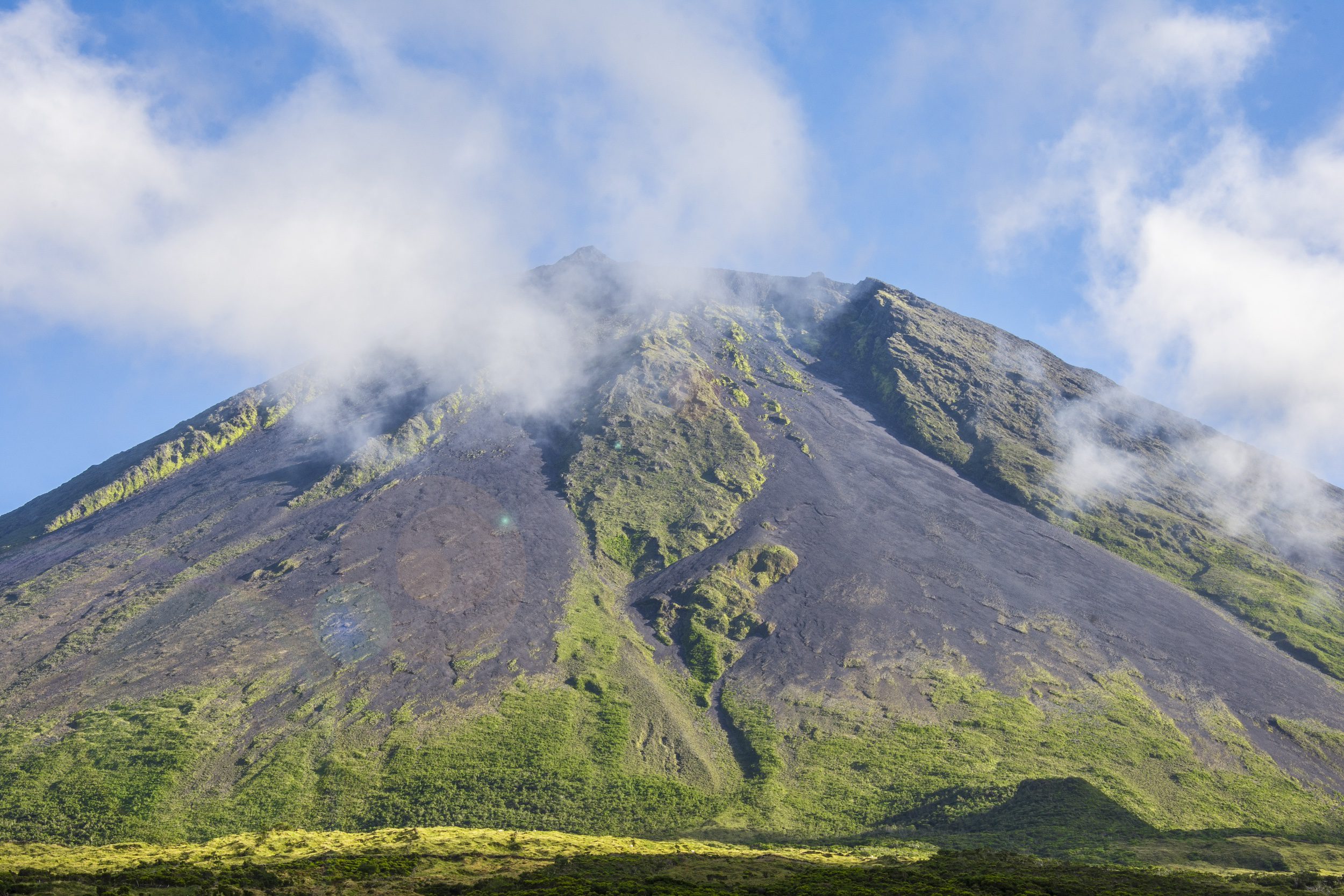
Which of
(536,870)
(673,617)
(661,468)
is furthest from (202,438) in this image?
(536,870)

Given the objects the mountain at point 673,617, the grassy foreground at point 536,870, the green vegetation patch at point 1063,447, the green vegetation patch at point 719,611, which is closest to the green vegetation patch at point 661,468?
the mountain at point 673,617

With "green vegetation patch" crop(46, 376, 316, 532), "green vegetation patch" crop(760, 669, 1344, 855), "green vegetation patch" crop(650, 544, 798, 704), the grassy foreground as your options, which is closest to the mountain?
"green vegetation patch" crop(760, 669, 1344, 855)

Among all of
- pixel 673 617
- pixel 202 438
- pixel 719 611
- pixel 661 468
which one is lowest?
pixel 719 611

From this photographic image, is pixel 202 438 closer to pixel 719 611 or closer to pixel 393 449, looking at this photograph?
pixel 393 449

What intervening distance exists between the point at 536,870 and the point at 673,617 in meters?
56.0

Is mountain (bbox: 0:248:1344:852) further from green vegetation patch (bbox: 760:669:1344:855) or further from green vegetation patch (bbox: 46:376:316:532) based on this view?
green vegetation patch (bbox: 46:376:316:532)

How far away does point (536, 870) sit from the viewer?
1640 inches

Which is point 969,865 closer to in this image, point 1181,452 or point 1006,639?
point 1006,639

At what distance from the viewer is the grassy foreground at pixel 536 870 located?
3612 cm

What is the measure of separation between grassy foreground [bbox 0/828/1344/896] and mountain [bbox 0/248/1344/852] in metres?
9.67

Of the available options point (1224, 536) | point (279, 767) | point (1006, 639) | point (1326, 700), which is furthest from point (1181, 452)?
point (279, 767)

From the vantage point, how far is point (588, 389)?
488ft

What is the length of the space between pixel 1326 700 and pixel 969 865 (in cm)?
7080

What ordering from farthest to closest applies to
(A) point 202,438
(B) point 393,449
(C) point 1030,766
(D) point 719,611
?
(A) point 202,438 → (B) point 393,449 → (D) point 719,611 → (C) point 1030,766
